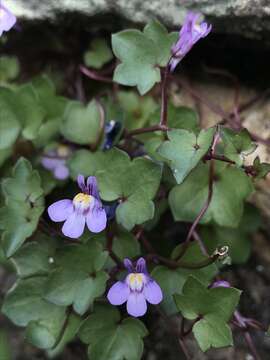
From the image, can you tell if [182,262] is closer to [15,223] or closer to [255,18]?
[15,223]

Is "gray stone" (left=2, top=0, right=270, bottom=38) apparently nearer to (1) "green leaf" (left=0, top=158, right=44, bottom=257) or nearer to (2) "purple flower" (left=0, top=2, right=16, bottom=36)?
(2) "purple flower" (left=0, top=2, right=16, bottom=36)

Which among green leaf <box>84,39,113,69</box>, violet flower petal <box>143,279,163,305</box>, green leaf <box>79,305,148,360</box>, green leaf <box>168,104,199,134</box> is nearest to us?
violet flower petal <box>143,279,163,305</box>

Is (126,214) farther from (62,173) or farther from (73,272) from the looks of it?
(62,173)

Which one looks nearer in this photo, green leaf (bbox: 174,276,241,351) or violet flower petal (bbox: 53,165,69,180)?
green leaf (bbox: 174,276,241,351)

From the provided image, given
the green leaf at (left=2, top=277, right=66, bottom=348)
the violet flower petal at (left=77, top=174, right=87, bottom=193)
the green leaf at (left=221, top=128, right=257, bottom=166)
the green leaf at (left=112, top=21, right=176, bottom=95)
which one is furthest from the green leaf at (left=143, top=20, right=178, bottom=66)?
the green leaf at (left=2, top=277, right=66, bottom=348)

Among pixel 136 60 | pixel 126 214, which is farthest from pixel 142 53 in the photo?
pixel 126 214
